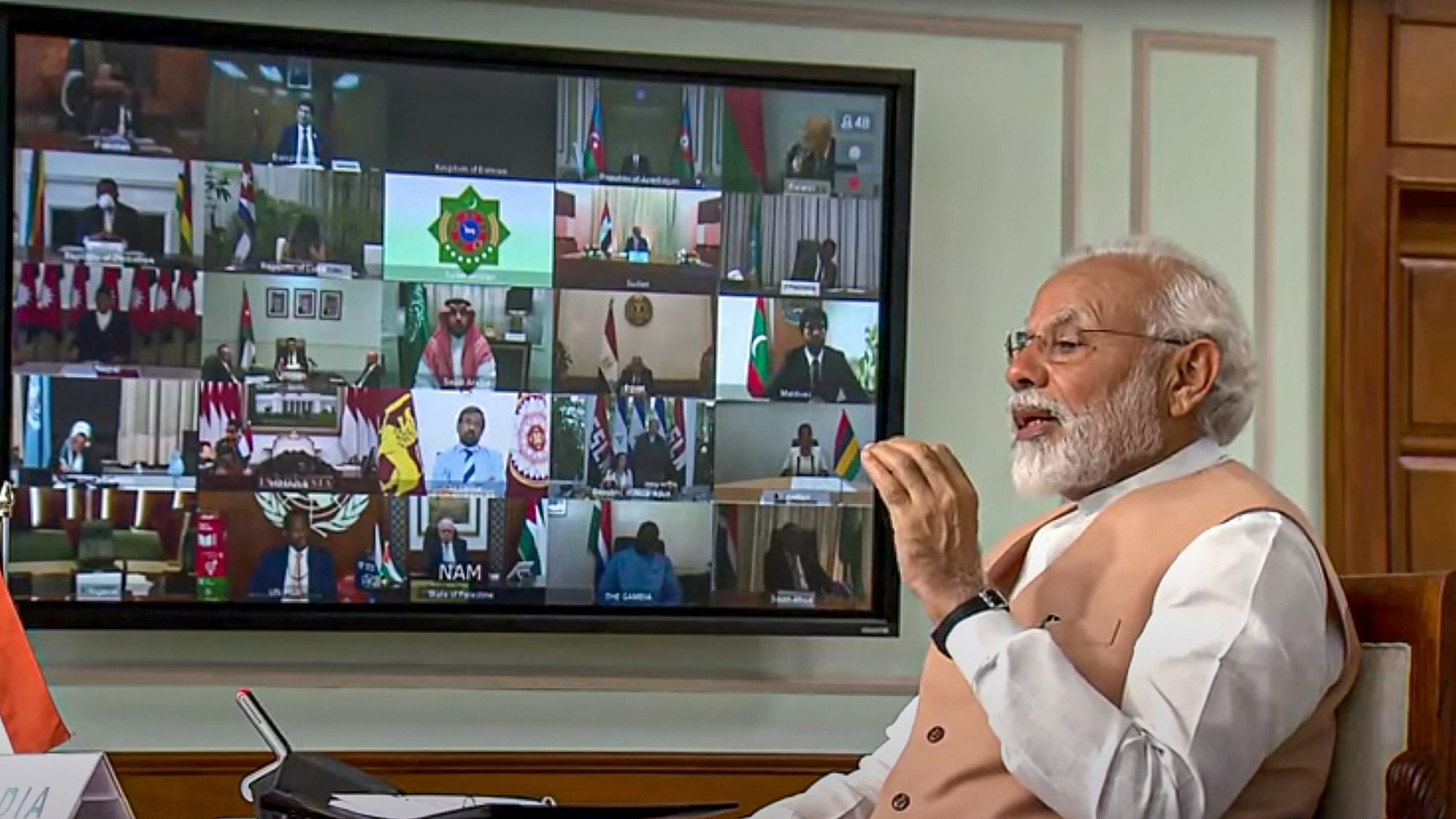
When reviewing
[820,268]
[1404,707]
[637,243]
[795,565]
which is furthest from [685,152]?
[1404,707]

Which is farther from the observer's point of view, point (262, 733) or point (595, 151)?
point (595, 151)

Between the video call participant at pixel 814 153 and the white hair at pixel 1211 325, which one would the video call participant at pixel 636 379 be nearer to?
the video call participant at pixel 814 153

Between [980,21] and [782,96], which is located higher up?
[980,21]

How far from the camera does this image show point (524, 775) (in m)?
3.16

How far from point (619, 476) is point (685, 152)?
25.3 inches

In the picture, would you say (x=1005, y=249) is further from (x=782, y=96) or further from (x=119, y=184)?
(x=119, y=184)

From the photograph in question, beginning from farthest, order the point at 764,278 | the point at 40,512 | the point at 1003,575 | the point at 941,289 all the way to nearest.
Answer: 1. the point at 941,289
2. the point at 764,278
3. the point at 40,512
4. the point at 1003,575

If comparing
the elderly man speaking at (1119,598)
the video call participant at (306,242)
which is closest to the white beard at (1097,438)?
the elderly man speaking at (1119,598)

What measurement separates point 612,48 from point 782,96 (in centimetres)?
37

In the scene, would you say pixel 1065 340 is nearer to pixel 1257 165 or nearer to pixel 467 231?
pixel 467 231

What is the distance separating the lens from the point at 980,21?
11.2 ft

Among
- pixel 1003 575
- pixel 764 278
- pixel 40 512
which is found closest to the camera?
pixel 1003 575

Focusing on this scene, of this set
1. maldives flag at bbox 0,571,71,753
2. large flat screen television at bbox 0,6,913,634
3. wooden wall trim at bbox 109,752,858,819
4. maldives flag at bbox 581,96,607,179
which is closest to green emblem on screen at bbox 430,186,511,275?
large flat screen television at bbox 0,6,913,634

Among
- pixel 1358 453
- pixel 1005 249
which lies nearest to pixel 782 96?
pixel 1005 249
